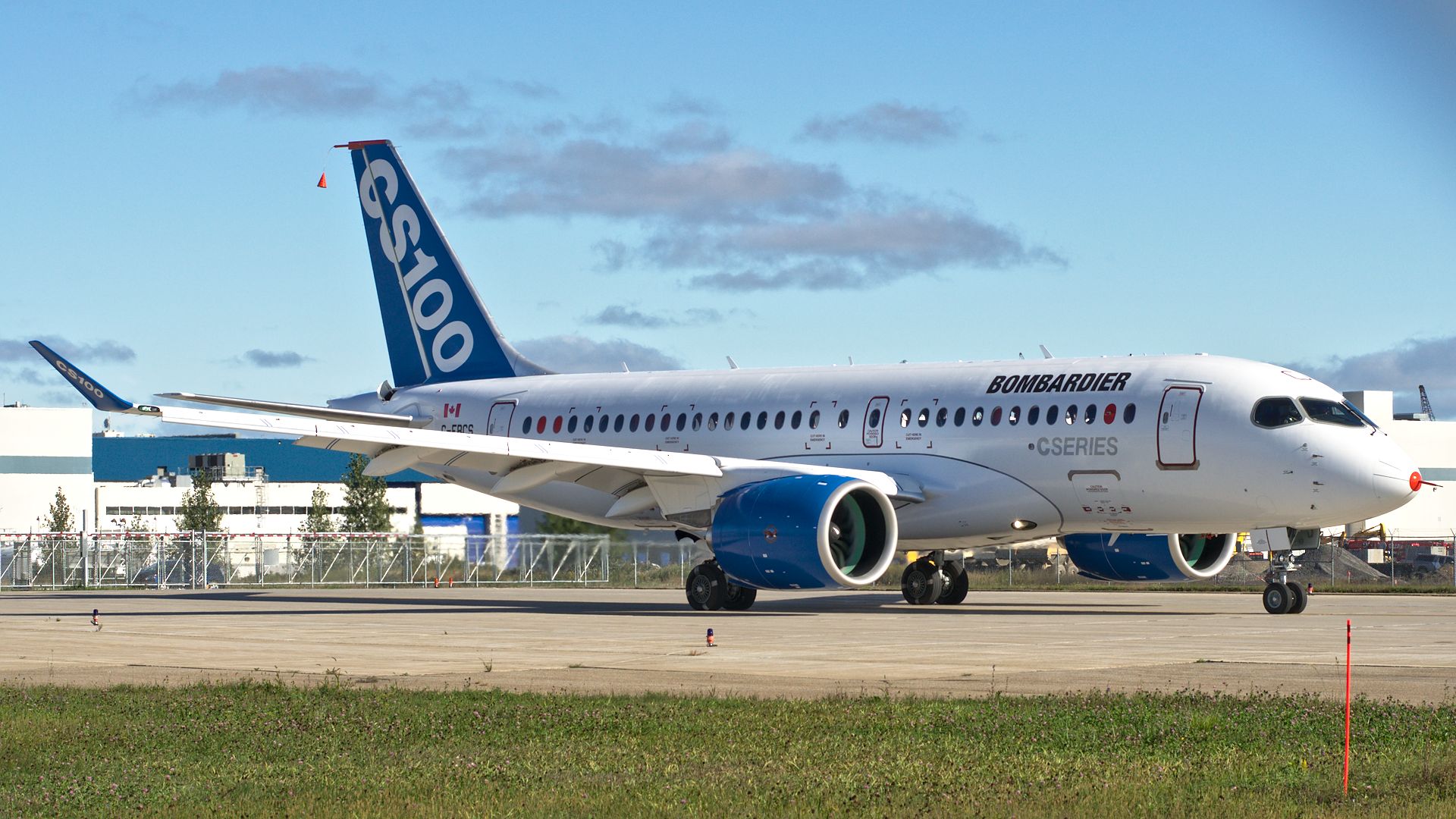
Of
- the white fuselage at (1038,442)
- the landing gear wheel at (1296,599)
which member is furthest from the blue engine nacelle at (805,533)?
the landing gear wheel at (1296,599)

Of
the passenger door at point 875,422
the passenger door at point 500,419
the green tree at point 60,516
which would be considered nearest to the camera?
the passenger door at point 875,422

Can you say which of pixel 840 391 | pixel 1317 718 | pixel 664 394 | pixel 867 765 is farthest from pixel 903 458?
pixel 867 765

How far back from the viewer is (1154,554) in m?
30.5

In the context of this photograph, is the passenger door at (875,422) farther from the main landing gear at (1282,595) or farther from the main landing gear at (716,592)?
the main landing gear at (1282,595)

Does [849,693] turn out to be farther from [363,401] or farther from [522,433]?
[363,401]

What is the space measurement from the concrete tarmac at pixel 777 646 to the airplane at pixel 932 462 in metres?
1.13

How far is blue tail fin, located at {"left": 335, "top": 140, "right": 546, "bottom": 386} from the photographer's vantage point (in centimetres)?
3778

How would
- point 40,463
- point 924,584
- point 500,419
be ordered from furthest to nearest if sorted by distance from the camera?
point 40,463, point 500,419, point 924,584

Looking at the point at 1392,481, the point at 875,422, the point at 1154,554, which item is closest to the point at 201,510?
the point at 875,422

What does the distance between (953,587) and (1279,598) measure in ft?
24.2

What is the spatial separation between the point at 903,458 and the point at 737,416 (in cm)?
394

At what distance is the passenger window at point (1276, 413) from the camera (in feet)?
86.6

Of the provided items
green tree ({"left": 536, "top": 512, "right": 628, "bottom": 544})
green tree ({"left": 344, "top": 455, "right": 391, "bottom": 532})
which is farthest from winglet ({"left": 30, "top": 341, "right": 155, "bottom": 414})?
green tree ({"left": 344, "top": 455, "right": 391, "bottom": 532})

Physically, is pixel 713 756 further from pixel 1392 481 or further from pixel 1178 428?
pixel 1392 481
